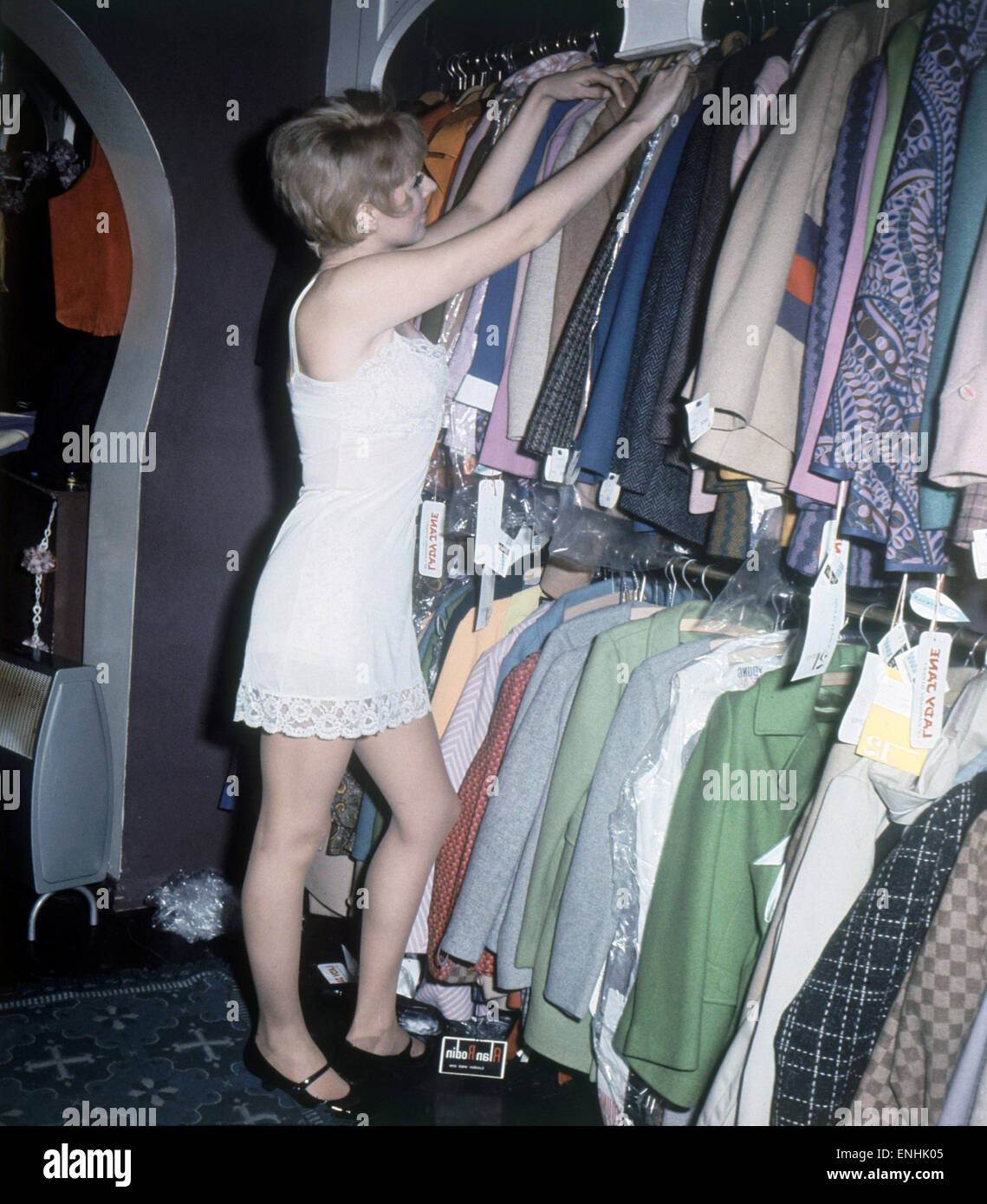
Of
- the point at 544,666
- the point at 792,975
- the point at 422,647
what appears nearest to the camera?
the point at 792,975

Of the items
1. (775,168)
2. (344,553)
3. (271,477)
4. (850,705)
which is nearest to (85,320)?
(271,477)

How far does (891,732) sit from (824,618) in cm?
19

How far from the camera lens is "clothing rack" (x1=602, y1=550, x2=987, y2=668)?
1.54 meters

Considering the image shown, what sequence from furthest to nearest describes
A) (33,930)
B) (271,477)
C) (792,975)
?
(271,477)
(33,930)
(792,975)

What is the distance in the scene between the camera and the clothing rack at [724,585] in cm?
154

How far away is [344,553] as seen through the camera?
5.62ft

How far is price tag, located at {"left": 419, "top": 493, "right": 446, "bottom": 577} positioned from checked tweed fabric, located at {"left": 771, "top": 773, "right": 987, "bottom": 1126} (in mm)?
1160

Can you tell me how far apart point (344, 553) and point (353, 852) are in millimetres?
799

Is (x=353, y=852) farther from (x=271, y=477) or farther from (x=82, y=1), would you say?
(x=82, y=1)

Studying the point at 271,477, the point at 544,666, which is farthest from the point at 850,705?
the point at 271,477

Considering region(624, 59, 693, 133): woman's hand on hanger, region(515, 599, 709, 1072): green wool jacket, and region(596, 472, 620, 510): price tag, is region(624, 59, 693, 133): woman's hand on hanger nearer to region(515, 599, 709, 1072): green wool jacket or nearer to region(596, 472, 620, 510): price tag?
region(596, 472, 620, 510): price tag

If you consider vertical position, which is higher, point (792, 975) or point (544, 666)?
point (544, 666)

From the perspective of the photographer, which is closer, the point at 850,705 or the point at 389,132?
the point at 850,705
